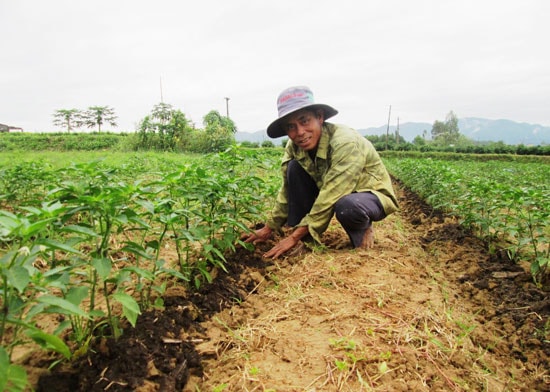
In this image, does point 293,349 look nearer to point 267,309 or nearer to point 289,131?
point 267,309

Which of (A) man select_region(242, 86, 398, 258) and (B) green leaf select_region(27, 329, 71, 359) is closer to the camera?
(B) green leaf select_region(27, 329, 71, 359)

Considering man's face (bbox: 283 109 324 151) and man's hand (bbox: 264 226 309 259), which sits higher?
man's face (bbox: 283 109 324 151)

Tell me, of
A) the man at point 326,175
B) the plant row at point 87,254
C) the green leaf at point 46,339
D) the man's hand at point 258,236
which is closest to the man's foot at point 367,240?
the man at point 326,175

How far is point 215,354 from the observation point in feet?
5.81

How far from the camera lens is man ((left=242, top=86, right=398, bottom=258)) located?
9.45 feet

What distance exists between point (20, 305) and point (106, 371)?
0.49 meters

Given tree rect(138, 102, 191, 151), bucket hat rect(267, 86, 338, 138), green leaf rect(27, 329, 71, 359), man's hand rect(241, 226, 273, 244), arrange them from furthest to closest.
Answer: tree rect(138, 102, 191, 151) < man's hand rect(241, 226, 273, 244) < bucket hat rect(267, 86, 338, 138) < green leaf rect(27, 329, 71, 359)

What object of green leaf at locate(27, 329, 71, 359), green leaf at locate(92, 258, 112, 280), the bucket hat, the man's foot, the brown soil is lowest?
the brown soil

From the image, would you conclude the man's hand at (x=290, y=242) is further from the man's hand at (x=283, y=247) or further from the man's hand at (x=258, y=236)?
the man's hand at (x=258, y=236)

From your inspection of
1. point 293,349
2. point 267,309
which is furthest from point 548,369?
point 267,309

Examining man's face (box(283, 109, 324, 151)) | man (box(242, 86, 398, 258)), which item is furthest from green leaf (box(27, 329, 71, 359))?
man's face (box(283, 109, 324, 151))

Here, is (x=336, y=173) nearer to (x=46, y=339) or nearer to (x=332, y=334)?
(x=332, y=334)

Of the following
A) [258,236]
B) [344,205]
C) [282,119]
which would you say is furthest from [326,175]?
[258,236]

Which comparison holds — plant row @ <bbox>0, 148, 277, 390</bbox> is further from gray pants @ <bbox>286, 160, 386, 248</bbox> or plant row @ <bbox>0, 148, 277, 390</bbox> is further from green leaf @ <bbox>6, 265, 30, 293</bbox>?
gray pants @ <bbox>286, 160, 386, 248</bbox>
